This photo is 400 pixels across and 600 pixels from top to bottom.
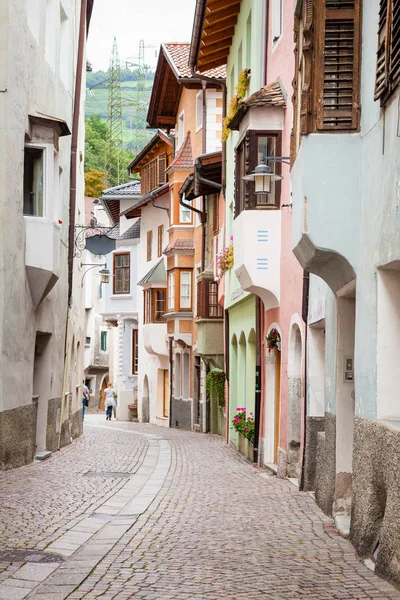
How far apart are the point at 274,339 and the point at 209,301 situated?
1414 centimetres

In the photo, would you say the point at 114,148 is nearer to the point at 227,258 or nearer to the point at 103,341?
the point at 103,341

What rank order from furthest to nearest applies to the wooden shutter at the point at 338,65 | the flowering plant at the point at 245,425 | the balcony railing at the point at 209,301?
the balcony railing at the point at 209,301 < the flowering plant at the point at 245,425 < the wooden shutter at the point at 338,65

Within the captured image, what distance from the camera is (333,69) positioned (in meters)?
10.8

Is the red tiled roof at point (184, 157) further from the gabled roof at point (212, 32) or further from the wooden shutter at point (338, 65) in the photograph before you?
the wooden shutter at point (338, 65)

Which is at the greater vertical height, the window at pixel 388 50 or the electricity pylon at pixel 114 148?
the electricity pylon at pixel 114 148

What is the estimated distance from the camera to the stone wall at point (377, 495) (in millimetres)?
8414

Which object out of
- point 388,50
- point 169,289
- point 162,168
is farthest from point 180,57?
point 388,50

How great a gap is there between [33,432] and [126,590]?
11.7 metres

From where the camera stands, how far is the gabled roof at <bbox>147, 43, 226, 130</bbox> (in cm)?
3591

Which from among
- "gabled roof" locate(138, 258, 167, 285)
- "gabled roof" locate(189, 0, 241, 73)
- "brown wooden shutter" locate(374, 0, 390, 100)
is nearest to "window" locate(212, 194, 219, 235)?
"gabled roof" locate(189, 0, 241, 73)

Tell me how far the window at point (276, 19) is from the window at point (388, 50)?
10.5 m

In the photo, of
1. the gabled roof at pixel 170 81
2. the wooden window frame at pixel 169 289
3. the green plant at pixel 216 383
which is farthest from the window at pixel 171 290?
the green plant at pixel 216 383

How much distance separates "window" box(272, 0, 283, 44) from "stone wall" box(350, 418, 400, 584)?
11376 millimetres

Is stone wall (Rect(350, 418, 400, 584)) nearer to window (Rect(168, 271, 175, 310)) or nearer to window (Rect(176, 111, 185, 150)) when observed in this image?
window (Rect(168, 271, 175, 310))
